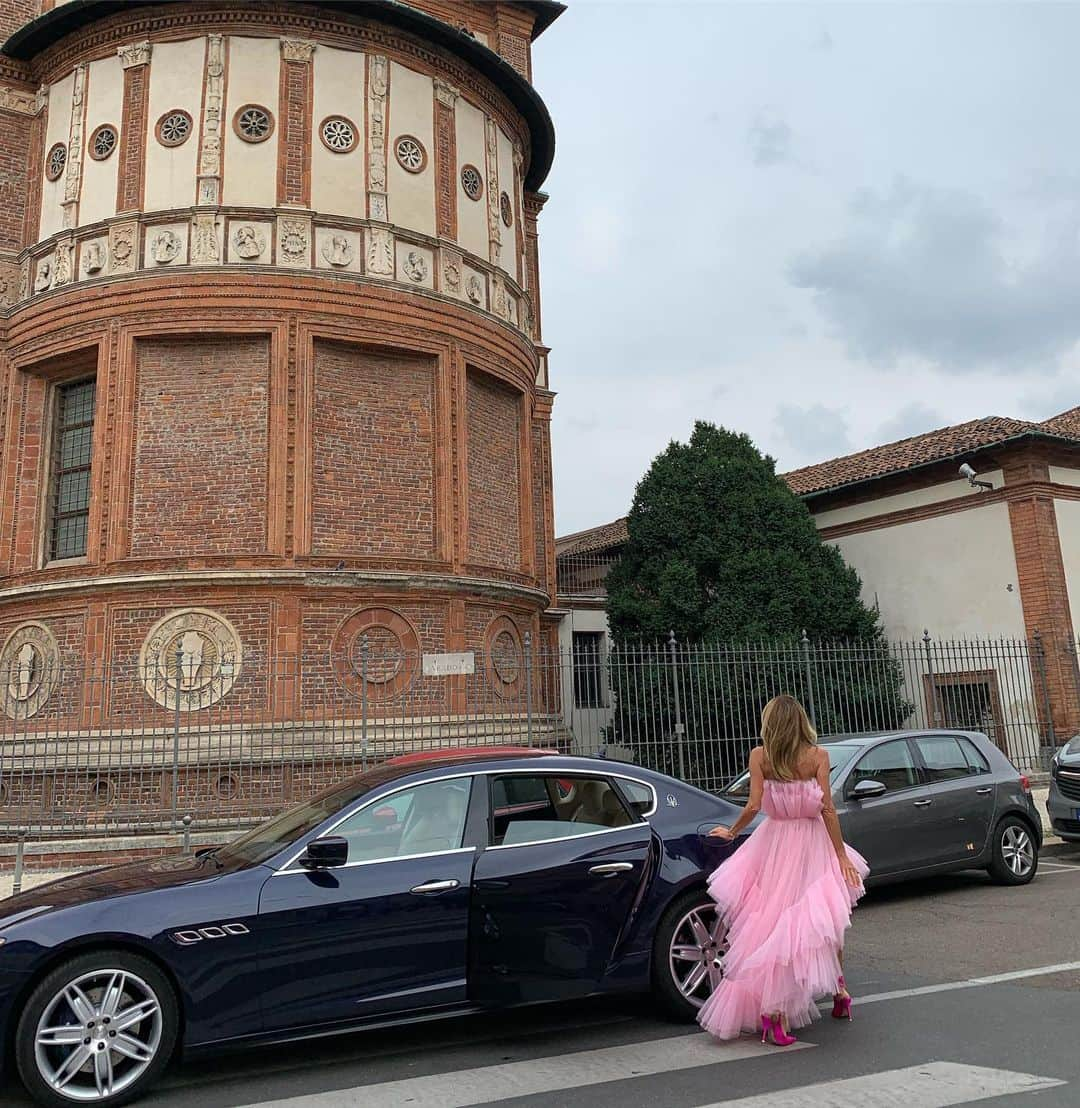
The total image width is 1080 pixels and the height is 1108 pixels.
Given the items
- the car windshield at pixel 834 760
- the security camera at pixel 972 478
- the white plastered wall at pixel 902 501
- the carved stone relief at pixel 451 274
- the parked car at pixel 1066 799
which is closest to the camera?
the car windshield at pixel 834 760

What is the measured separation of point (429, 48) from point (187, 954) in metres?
15.4

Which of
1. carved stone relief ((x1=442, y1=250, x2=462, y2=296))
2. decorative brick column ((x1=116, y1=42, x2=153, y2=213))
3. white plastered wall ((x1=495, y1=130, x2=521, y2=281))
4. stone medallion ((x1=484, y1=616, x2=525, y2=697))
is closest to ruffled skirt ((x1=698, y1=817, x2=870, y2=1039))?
stone medallion ((x1=484, y1=616, x2=525, y2=697))

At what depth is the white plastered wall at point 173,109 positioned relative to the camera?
15.0m

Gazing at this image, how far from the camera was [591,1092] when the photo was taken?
4527 mm

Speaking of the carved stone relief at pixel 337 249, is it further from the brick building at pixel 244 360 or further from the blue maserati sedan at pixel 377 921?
the blue maserati sedan at pixel 377 921

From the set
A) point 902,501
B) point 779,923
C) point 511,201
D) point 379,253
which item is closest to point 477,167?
point 511,201

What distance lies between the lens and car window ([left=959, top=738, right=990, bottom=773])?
10180mm

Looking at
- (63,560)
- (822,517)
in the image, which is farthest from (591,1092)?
(822,517)

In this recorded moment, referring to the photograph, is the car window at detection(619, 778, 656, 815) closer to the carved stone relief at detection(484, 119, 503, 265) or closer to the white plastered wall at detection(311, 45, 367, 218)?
the white plastered wall at detection(311, 45, 367, 218)

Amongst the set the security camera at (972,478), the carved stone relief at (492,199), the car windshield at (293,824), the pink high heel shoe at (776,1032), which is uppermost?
the carved stone relief at (492,199)

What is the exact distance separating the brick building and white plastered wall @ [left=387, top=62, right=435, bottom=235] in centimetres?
4

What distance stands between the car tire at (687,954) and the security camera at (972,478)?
51.2ft

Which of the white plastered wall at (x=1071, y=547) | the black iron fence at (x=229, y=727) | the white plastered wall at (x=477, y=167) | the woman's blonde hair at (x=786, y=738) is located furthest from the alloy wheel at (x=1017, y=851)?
the white plastered wall at (x=477, y=167)

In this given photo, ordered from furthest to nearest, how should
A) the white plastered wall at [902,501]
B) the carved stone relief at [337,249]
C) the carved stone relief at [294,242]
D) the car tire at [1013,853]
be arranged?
1. the white plastered wall at [902,501]
2. the carved stone relief at [337,249]
3. the carved stone relief at [294,242]
4. the car tire at [1013,853]
